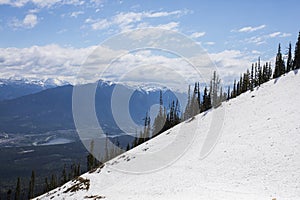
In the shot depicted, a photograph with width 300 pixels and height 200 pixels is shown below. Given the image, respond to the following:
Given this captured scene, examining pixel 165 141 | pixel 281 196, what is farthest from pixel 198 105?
pixel 281 196

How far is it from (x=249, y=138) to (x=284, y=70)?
5210 centimetres

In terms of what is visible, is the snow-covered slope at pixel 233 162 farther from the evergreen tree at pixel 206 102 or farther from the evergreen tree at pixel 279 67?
the evergreen tree at pixel 206 102

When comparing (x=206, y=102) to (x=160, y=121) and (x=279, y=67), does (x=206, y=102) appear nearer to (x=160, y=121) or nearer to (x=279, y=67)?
(x=160, y=121)

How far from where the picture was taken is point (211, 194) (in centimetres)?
2562

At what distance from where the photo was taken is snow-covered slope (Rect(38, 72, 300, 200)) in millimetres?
29859

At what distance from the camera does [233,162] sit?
39188 mm

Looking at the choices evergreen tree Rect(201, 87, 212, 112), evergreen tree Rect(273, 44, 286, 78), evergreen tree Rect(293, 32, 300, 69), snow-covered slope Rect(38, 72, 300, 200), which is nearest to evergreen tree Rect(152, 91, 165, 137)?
evergreen tree Rect(201, 87, 212, 112)

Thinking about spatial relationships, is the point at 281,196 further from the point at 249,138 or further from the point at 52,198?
the point at 52,198

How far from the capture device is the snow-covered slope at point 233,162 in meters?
29.9

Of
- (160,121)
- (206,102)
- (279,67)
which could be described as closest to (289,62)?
(279,67)

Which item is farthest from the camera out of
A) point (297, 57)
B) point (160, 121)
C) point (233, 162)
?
point (160, 121)

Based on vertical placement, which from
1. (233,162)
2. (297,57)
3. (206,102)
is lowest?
(233,162)

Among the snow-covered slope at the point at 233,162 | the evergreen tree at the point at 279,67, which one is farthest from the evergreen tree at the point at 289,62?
the snow-covered slope at the point at 233,162

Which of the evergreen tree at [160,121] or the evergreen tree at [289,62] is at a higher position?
the evergreen tree at [289,62]
